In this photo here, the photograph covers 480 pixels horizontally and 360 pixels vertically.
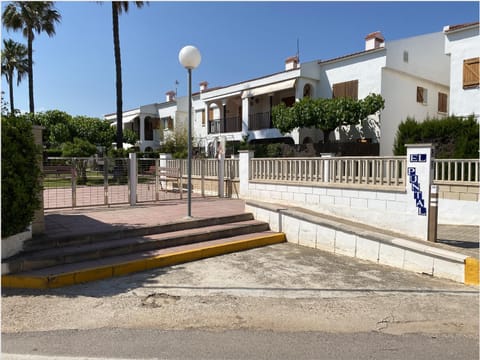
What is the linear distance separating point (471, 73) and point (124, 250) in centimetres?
1536

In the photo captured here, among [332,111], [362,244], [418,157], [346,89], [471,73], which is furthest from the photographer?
[346,89]

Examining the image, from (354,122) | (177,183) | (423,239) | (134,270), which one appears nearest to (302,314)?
(134,270)

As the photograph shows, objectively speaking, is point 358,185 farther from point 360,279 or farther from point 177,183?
point 177,183

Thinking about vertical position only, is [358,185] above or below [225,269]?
above

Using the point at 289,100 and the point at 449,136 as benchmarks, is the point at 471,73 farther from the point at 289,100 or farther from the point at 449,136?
the point at 289,100

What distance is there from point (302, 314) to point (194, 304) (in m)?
1.35

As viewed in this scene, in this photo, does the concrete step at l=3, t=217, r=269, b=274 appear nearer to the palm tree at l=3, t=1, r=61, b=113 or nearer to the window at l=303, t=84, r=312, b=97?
the window at l=303, t=84, r=312, b=97

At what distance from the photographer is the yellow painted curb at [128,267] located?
5000mm

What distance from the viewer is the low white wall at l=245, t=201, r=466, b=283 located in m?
5.64

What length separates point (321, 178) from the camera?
30.5 feet

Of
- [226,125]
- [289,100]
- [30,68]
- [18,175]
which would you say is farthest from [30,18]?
[18,175]

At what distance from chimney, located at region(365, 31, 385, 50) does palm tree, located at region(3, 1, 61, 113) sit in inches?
894

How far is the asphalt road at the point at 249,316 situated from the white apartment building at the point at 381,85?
12699 millimetres

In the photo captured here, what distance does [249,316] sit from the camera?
13.7ft
